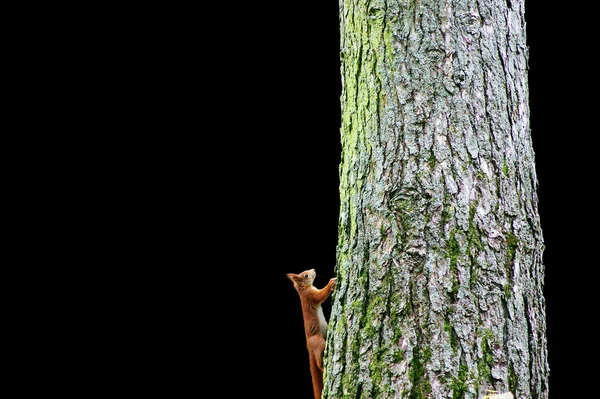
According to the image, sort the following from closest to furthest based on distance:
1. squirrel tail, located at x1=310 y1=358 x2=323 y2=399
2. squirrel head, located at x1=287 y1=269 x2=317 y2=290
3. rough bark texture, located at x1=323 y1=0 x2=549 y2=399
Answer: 1. rough bark texture, located at x1=323 y1=0 x2=549 y2=399
2. squirrel tail, located at x1=310 y1=358 x2=323 y2=399
3. squirrel head, located at x1=287 y1=269 x2=317 y2=290

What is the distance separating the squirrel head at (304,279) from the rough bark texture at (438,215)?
709 mm

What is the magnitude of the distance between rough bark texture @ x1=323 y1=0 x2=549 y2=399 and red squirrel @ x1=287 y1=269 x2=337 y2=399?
0.43 m

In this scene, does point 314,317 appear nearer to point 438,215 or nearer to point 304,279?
point 304,279

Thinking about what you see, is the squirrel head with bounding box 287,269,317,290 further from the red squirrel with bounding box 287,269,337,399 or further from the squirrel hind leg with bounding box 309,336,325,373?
the squirrel hind leg with bounding box 309,336,325,373

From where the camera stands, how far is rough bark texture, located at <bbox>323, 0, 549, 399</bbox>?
3.05 m

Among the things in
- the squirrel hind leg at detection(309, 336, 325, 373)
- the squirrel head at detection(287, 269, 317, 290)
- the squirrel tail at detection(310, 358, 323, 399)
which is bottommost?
the squirrel tail at detection(310, 358, 323, 399)

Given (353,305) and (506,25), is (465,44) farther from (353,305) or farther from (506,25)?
(353,305)

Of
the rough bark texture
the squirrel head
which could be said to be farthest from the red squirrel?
the rough bark texture

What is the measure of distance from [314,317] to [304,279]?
25 cm

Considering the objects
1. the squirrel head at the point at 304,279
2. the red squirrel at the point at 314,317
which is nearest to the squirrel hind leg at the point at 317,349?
the red squirrel at the point at 314,317

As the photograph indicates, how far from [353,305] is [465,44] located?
1.21 m

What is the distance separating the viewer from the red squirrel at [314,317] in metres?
3.74

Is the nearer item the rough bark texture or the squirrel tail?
the rough bark texture

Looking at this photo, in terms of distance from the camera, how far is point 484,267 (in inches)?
121
